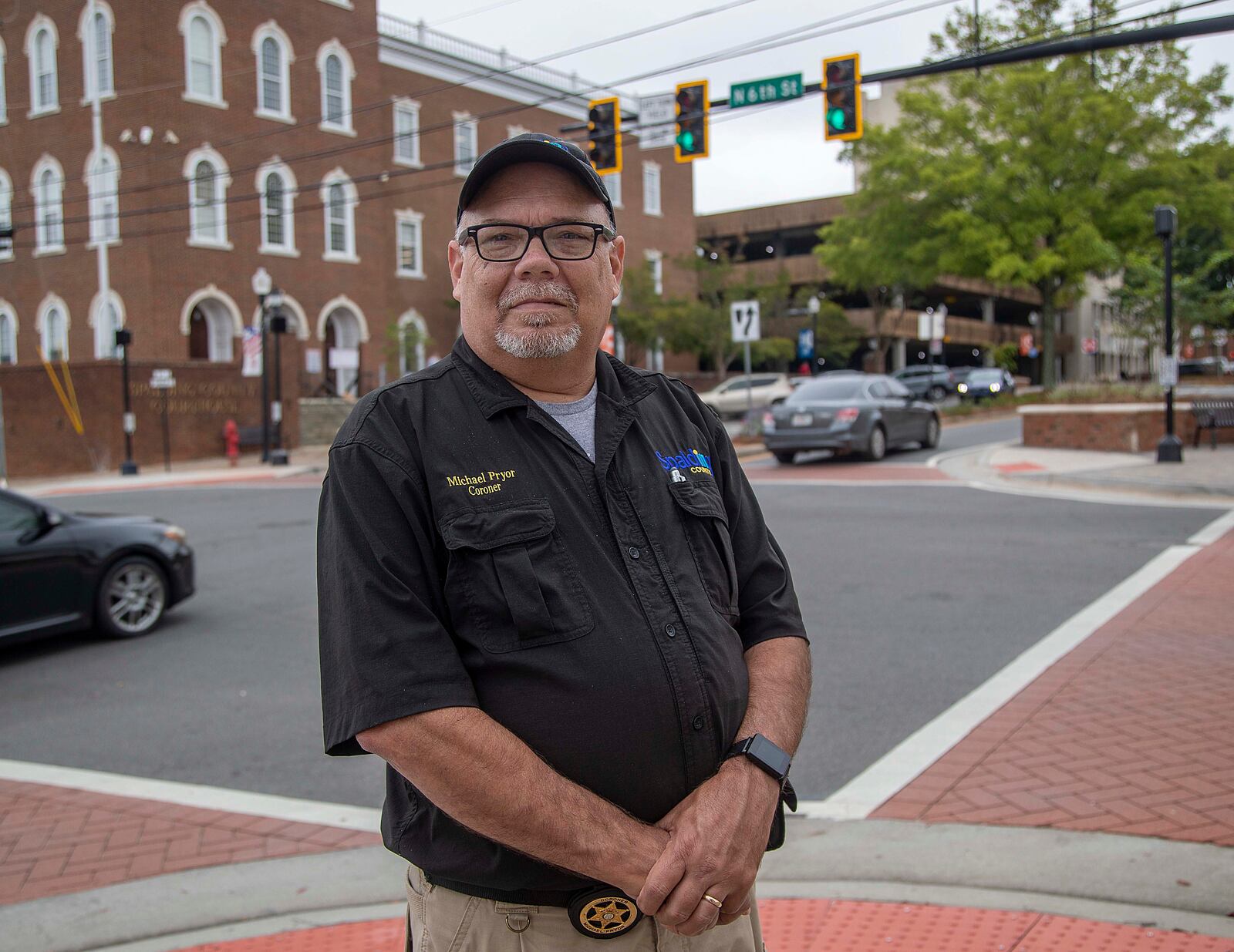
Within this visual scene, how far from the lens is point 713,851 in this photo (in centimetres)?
191

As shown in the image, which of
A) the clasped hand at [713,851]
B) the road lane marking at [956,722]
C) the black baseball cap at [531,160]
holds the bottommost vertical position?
the road lane marking at [956,722]

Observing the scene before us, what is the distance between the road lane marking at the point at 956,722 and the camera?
4757mm

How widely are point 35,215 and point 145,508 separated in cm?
1942

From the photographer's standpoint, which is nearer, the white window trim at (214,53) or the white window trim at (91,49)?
the white window trim at (91,49)

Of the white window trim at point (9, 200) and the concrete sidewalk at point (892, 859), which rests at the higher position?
the white window trim at point (9, 200)

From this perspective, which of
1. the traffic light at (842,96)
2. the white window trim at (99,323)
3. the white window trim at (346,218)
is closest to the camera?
the traffic light at (842,96)

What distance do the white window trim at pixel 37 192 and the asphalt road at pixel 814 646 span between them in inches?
863

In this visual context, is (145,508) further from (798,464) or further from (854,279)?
(854,279)

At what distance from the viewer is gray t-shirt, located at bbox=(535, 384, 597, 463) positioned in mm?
2162

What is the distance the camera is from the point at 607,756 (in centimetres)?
192

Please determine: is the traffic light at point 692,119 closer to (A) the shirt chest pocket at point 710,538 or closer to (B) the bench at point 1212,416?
(B) the bench at point 1212,416

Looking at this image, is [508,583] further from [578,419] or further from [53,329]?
[53,329]

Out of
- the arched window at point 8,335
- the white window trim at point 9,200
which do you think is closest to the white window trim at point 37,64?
the white window trim at point 9,200

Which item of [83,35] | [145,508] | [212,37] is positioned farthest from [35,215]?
[145,508]
